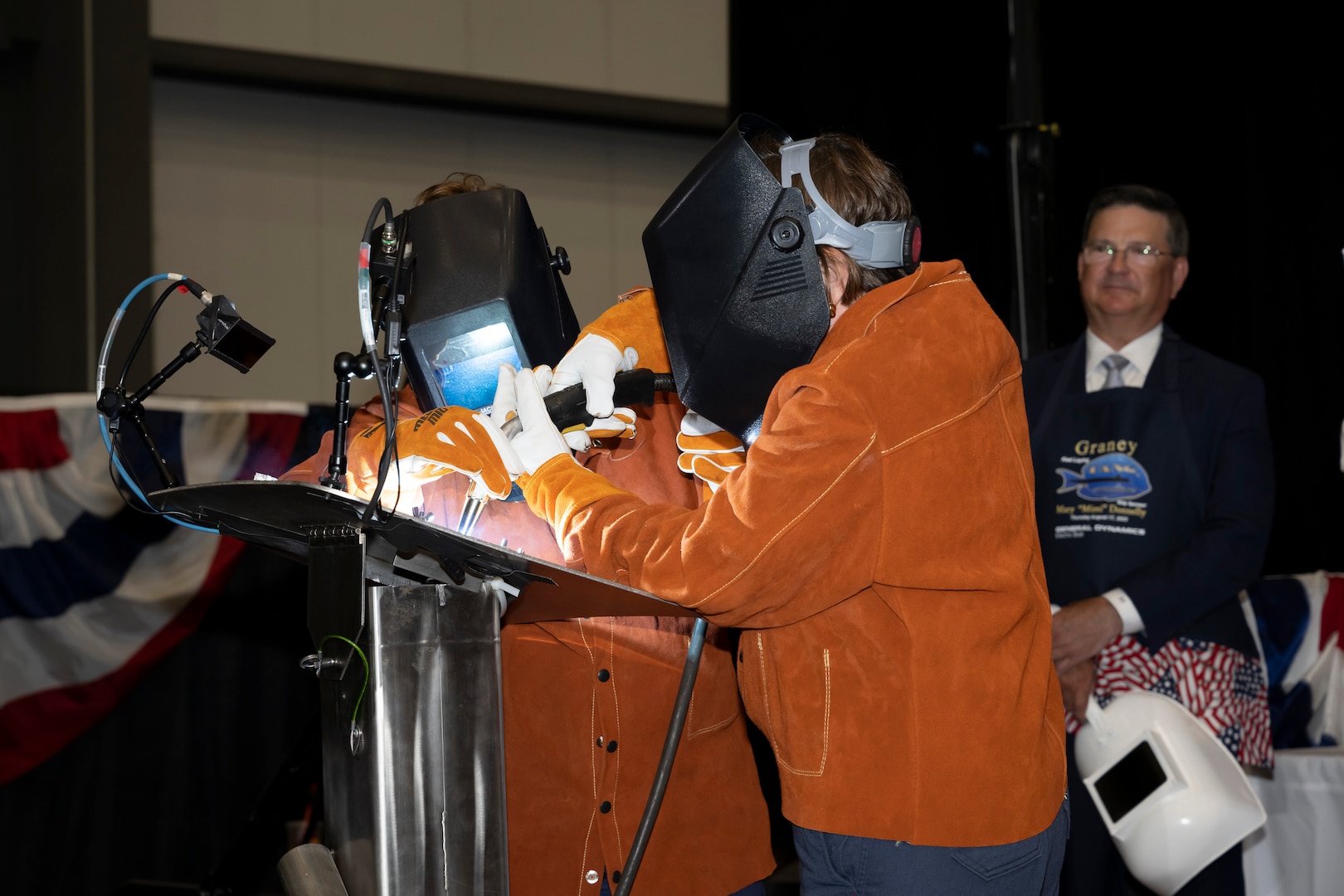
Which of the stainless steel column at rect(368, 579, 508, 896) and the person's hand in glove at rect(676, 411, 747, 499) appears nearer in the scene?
the stainless steel column at rect(368, 579, 508, 896)

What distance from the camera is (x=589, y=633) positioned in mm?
1539

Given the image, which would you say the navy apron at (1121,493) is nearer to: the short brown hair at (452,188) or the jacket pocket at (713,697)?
the jacket pocket at (713,697)

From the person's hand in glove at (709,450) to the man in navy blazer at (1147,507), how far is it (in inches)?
42.8

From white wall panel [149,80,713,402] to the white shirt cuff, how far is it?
322 cm

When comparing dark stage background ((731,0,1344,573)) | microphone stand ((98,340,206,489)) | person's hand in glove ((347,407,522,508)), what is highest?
dark stage background ((731,0,1344,573))

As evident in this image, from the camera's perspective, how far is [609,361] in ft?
4.82

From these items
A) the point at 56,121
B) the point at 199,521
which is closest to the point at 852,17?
the point at 56,121

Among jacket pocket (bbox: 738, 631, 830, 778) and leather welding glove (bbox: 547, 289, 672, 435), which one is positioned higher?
leather welding glove (bbox: 547, 289, 672, 435)

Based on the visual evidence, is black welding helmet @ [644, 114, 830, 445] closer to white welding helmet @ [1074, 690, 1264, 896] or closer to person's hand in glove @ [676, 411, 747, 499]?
person's hand in glove @ [676, 411, 747, 499]

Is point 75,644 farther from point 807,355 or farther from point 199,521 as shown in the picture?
point 807,355

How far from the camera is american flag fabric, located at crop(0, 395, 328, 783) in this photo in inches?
108

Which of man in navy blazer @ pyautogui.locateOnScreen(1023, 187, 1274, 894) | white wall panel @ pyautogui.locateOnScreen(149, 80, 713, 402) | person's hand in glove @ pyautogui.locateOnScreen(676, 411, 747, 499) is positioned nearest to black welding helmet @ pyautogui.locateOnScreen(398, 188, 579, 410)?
person's hand in glove @ pyautogui.locateOnScreen(676, 411, 747, 499)

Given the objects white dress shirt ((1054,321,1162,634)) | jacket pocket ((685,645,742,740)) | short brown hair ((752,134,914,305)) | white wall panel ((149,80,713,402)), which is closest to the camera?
short brown hair ((752,134,914,305))

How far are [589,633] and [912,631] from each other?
52cm
